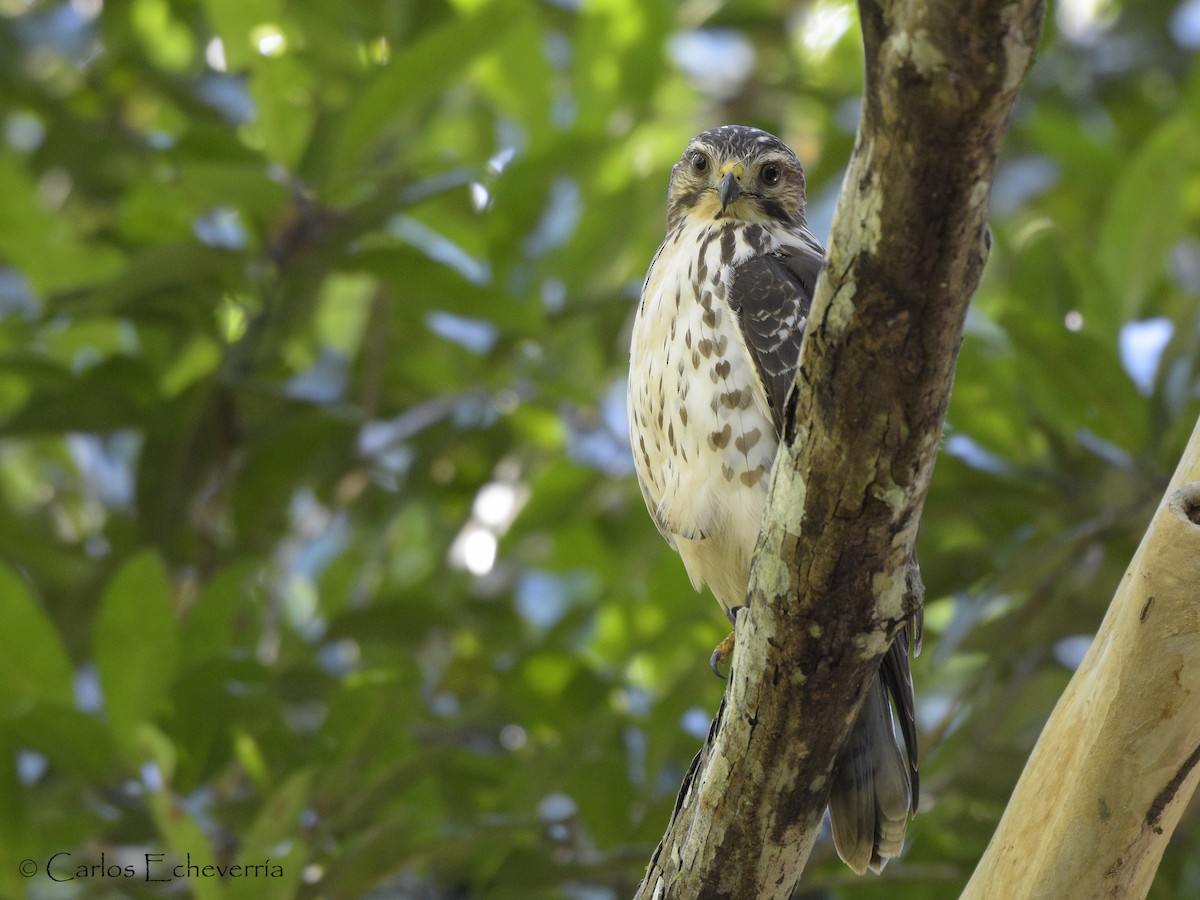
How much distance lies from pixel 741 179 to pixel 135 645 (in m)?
2.01

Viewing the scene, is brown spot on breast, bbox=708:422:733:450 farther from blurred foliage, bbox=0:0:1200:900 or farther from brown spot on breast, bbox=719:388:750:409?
blurred foliage, bbox=0:0:1200:900

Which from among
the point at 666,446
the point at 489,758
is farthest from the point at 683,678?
the point at 666,446

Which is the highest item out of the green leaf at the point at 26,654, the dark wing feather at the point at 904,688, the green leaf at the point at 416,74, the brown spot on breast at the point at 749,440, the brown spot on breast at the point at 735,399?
the green leaf at the point at 416,74

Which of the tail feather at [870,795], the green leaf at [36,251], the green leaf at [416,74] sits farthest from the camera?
the green leaf at [36,251]

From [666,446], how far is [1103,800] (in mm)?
1297

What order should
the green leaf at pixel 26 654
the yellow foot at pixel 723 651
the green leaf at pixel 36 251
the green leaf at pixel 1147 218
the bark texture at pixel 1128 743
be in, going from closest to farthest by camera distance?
the bark texture at pixel 1128 743 → the yellow foot at pixel 723 651 → the green leaf at pixel 26 654 → the green leaf at pixel 1147 218 → the green leaf at pixel 36 251

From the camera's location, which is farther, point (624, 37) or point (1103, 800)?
point (624, 37)

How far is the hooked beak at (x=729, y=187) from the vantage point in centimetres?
348

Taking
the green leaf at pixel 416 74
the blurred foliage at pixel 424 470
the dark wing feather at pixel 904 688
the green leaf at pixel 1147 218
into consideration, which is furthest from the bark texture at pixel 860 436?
the green leaf at pixel 1147 218

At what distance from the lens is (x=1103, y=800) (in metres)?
2.07

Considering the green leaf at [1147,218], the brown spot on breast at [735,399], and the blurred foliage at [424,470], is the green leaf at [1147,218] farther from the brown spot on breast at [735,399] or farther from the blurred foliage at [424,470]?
the brown spot on breast at [735,399]

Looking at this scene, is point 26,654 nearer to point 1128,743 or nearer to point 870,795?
point 870,795

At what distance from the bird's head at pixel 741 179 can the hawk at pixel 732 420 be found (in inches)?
3.8

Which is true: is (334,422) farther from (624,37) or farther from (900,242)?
(900,242)
